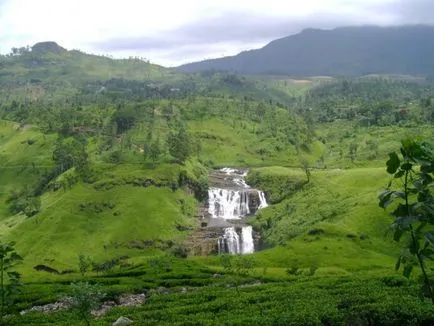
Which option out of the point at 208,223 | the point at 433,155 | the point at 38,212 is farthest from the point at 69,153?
the point at 433,155

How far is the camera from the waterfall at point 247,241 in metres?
129

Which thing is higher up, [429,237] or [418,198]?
[418,198]

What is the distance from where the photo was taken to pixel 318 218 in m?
128

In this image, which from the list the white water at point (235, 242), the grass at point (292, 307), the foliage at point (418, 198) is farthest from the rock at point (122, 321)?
the white water at point (235, 242)

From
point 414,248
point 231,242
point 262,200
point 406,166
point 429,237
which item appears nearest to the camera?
point 429,237

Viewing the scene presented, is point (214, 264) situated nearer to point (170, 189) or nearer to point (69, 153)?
point (170, 189)

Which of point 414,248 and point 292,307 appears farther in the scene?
point 292,307

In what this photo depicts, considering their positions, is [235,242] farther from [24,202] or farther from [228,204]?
[24,202]

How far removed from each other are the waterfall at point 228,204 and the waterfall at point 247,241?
17189 millimetres

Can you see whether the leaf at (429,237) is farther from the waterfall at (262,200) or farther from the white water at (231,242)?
the waterfall at (262,200)

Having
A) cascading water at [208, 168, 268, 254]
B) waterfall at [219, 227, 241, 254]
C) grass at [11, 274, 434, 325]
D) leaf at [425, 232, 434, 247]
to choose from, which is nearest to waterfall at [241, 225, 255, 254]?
waterfall at [219, 227, 241, 254]

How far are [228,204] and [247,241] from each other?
2682 centimetres

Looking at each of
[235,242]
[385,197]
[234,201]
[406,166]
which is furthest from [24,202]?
[406,166]

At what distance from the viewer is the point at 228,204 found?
156m
